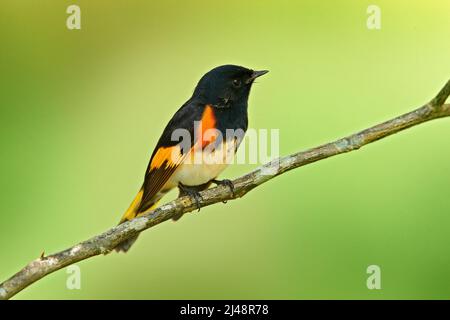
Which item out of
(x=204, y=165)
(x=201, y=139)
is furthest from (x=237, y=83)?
(x=204, y=165)

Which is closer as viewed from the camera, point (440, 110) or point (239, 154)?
point (440, 110)

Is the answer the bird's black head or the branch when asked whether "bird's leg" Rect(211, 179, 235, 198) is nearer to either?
the branch

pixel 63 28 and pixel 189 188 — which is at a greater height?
pixel 63 28

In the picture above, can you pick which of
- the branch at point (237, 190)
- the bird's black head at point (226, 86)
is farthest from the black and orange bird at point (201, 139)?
the branch at point (237, 190)

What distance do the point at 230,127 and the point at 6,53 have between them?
1916mm

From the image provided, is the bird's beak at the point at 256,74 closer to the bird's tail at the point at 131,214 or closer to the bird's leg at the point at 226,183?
the bird's leg at the point at 226,183

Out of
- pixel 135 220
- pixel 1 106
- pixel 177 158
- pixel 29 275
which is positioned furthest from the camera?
pixel 1 106

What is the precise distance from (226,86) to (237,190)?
788mm

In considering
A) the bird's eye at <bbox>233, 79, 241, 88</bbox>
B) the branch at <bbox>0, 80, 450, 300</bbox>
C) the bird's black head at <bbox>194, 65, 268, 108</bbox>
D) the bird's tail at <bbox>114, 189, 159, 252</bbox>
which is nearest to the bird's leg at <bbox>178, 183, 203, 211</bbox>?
the branch at <bbox>0, 80, 450, 300</bbox>

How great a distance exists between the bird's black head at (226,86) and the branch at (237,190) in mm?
666

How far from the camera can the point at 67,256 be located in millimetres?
2562

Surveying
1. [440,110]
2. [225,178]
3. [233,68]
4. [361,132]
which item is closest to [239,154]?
[225,178]

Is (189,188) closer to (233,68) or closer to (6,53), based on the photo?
(233,68)

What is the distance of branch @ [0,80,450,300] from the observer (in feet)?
8.27
